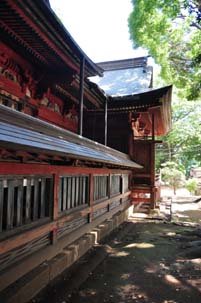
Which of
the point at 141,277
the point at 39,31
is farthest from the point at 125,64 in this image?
the point at 141,277

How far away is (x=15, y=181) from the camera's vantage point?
4258mm


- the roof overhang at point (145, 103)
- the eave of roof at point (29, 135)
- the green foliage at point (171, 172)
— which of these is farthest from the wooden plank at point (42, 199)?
the green foliage at point (171, 172)

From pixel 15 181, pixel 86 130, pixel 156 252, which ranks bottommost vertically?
pixel 156 252

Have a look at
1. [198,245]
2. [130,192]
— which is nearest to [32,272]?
[198,245]

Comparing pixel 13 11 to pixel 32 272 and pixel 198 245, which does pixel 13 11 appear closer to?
pixel 32 272

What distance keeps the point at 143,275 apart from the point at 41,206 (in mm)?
2664

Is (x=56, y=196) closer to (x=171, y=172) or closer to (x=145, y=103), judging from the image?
(x=145, y=103)

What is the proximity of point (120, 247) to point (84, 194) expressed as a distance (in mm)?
2015

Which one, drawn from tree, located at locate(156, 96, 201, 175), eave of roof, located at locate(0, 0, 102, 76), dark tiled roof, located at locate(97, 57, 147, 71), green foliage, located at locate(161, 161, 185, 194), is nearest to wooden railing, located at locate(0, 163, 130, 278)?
eave of roof, located at locate(0, 0, 102, 76)

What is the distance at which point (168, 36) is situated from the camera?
15.6m

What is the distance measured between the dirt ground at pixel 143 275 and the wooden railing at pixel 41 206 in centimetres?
90

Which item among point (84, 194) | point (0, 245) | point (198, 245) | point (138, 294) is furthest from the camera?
point (198, 245)

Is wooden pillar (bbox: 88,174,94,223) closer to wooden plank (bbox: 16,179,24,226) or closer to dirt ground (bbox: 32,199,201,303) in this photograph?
dirt ground (bbox: 32,199,201,303)

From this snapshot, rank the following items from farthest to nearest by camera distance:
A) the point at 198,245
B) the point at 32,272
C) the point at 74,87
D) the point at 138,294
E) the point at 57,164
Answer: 1. the point at 74,87
2. the point at 198,245
3. the point at 57,164
4. the point at 138,294
5. the point at 32,272
